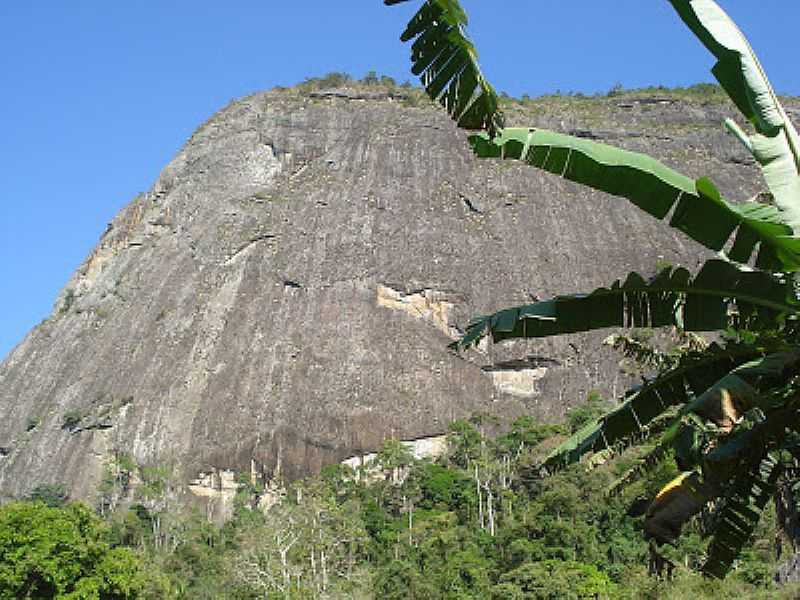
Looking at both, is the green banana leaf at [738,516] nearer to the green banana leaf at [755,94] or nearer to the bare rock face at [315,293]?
the green banana leaf at [755,94]

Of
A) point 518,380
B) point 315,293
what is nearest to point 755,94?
point 518,380

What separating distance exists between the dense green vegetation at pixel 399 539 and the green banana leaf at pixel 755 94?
3.92 m

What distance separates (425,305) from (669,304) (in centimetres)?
5529

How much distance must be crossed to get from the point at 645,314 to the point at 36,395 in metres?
62.6

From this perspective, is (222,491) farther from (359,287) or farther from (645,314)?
(645,314)

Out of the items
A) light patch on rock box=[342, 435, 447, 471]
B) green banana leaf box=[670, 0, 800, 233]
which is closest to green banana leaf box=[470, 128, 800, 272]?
green banana leaf box=[670, 0, 800, 233]

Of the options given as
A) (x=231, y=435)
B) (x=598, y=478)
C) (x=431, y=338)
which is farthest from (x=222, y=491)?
(x=598, y=478)

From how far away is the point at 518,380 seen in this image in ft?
192

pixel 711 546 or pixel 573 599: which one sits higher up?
pixel 573 599

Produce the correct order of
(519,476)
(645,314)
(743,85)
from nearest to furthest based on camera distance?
(743,85) < (645,314) < (519,476)

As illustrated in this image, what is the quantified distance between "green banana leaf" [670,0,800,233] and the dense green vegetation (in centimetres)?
392

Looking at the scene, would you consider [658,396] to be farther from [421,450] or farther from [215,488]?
[215,488]

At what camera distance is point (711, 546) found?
5738mm

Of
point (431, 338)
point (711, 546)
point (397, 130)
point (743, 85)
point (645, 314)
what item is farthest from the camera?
point (397, 130)
